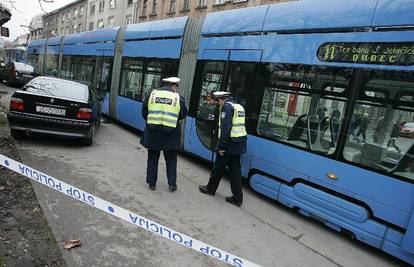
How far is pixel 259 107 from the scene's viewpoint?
241 inches

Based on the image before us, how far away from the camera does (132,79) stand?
10836 millimetres

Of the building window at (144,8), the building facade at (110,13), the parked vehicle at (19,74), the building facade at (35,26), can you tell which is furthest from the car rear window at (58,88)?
the building facade at (110,13)

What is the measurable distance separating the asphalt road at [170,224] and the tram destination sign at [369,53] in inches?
94.8

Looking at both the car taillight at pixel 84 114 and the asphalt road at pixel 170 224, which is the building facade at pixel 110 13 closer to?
the car taillight at pixel 84 114

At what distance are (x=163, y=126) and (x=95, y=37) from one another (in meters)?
9.97

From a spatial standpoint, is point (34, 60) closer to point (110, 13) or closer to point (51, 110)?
point (110, 13)

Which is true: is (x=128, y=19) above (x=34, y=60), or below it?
above

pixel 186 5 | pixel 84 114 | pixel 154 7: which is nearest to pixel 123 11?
pixel 154 7

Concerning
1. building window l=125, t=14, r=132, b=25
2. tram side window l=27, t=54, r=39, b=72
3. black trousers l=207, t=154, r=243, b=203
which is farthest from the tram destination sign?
building window l=125, t=14, r=132, b=25

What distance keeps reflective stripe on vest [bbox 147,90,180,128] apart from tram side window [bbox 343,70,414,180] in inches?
98.7

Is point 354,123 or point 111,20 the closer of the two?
point 354,123

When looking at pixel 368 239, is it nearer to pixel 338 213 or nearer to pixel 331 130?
pixel 338 213

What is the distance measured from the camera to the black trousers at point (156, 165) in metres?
5.68

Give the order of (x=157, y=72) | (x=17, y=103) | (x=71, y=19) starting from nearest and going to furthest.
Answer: (x=17, y=103) < (x=157, y=72) < (x=71, y=19)
